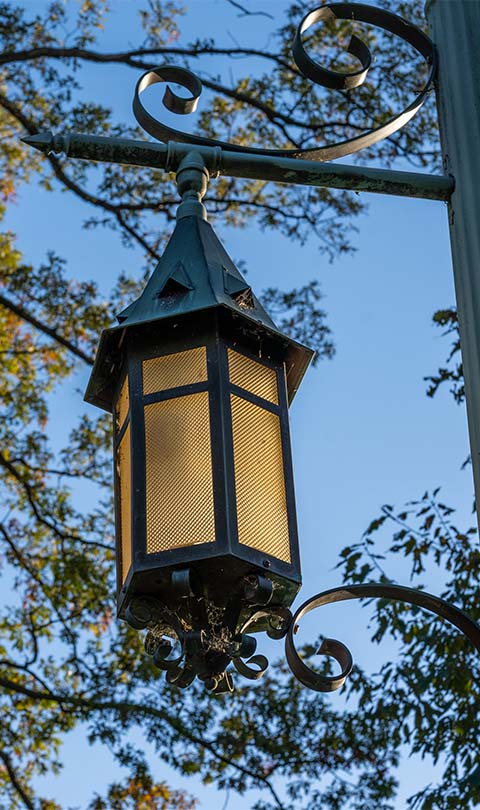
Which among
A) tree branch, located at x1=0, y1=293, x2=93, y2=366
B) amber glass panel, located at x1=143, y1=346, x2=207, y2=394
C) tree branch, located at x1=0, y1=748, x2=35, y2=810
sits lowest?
amber glass panel, located at x1=143, y1=346, x2=207, y2=394

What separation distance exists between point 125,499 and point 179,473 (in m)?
0.28

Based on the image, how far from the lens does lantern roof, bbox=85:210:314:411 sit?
3264 millimetres

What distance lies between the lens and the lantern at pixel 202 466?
294 cm

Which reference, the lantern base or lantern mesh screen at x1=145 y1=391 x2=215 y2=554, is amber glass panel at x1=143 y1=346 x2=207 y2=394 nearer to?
lantern mesh screen at x1=145 y1=391 x2=215 y2=554

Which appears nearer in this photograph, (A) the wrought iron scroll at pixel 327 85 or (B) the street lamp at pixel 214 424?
(B) the street lamp at pixel 214 424

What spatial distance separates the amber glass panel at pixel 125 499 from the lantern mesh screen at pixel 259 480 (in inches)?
10.5

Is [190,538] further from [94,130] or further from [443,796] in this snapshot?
[94,130]

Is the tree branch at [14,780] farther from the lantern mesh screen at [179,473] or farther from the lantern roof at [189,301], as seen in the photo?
the lantern mesh screen at [179,473]

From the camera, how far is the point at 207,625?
9.95 ft

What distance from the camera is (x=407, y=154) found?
1041cm

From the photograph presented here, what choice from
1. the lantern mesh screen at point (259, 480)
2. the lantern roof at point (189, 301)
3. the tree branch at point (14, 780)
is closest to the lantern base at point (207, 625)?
the lantern mesh screen at point (259, 480)

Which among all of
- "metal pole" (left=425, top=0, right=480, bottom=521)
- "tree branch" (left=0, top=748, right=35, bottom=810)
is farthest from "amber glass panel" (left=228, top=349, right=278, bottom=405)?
"tree branch" (left=0, top=748, right=35, bottom=810)

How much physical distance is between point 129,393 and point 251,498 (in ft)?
1.34

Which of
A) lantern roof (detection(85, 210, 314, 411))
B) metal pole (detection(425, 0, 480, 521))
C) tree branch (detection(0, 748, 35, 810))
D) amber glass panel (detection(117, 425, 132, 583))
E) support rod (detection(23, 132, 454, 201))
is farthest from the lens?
tree branch (detection(0, 748, 35, 810))
